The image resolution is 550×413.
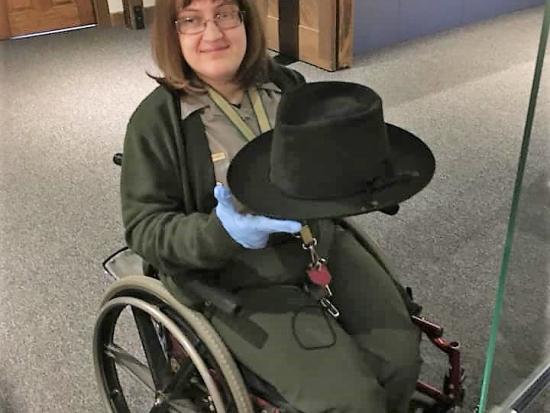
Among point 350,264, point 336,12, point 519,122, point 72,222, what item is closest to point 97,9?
point 336,12

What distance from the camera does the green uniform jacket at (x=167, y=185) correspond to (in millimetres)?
1083

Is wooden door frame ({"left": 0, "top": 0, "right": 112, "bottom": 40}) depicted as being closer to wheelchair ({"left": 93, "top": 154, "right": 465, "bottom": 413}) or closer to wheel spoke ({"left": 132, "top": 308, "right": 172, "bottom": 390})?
wheelchair ({"left": 93, "top": 154, "right": 465, "bottom": 413})

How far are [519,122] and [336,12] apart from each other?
97 cm

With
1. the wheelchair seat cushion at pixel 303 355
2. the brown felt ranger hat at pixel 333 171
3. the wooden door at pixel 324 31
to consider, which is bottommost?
the wooden door at pixel 324 31

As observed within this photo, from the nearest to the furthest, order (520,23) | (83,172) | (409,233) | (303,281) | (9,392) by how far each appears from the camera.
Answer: (303,281) → (9,392) → (409,233) → (83,172) → (520,23)

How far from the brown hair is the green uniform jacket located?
0.04 m

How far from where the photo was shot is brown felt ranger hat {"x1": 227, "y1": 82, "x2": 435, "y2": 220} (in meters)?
0.97

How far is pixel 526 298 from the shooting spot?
1589 mm

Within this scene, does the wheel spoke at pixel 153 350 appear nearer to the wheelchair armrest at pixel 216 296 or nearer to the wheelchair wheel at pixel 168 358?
the wheelchair wheel at pixel 168 358

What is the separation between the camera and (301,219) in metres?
0.96

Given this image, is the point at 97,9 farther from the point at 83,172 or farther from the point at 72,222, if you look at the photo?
the point at 72,222

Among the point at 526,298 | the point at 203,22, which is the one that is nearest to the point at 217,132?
the point at 203,22

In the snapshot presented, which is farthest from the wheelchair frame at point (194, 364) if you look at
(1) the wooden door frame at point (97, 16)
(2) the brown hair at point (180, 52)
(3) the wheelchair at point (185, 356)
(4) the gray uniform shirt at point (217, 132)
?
(1) the wooden door frame at point (97, 16)

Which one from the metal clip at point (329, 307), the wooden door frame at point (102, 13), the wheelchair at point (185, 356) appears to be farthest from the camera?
the wooden door frame at point (102, 13)
